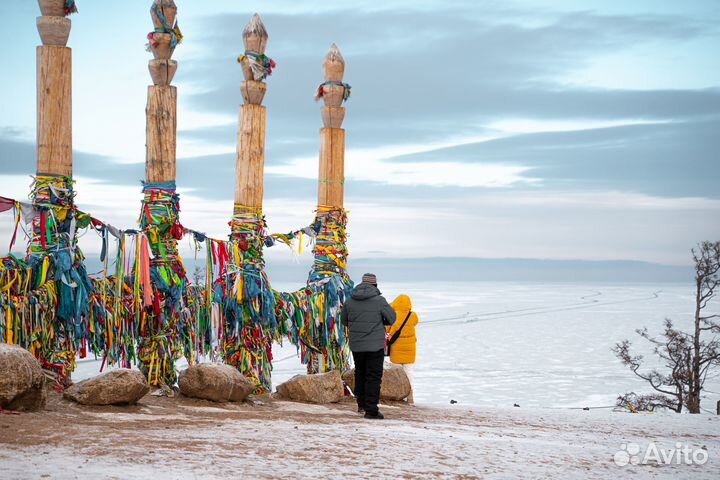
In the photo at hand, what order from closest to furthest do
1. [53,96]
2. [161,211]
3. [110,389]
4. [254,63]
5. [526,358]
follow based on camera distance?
1. [110,389]
2. [53,96]
3. [161,211]
4. [254,63]
5. [526,358]

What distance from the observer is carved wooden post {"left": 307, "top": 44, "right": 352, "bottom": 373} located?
38.5 feet

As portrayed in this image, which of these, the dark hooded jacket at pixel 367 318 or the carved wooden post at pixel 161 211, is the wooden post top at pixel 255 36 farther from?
the dark hooded jacket at pixel 367 318

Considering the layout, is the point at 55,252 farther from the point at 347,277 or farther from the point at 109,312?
the point at 347,277

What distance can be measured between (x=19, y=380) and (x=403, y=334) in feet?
18.5

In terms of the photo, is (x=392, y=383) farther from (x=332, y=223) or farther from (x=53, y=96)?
(x=53, y=96)

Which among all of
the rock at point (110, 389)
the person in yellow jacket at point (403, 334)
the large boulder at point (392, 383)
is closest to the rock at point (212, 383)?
the rock at point (110, 389)

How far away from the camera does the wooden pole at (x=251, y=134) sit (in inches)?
419

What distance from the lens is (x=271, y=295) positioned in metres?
10.7

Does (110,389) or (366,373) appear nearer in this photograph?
(110,389)

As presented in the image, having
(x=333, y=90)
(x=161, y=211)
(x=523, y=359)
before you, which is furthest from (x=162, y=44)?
(x=523, y=359)

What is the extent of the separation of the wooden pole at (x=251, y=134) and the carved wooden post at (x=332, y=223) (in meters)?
1.39

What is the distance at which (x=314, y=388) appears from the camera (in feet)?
34.9

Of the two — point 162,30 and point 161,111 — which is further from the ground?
point 162,30

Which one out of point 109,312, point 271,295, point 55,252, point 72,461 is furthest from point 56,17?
point 72,461
